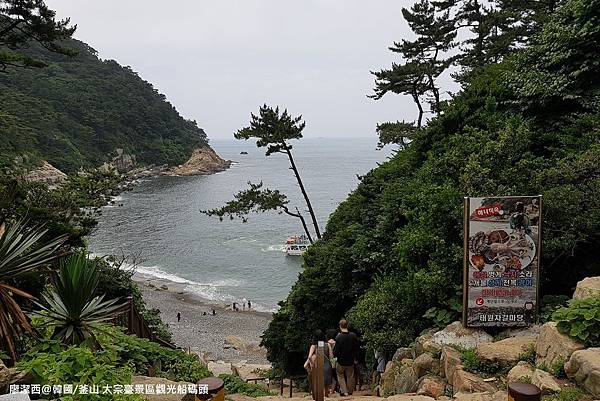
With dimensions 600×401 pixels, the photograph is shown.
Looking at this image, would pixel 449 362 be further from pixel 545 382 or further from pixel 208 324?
pixel 208 324

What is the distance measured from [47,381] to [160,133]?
8869 centimetres

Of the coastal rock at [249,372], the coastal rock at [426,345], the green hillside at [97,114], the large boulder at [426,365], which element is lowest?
the coastal rock at [249,372]

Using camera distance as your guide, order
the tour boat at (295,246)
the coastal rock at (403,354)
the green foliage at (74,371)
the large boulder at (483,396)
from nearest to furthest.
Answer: the green foliage at (74,371)
the large boulder at (483,396)
the coastal rock at (403,354)
the tour boat at (295,246)

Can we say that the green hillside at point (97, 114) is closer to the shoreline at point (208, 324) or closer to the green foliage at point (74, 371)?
the shoreline at point (208, 324)

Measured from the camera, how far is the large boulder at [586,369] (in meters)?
3.82

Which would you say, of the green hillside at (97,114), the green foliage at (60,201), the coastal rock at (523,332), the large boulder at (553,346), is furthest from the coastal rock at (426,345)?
the green hillside at (97,114)

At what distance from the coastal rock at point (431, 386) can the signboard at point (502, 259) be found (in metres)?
0.93

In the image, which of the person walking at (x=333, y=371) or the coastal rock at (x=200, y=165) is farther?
the coastal rock at (x=200, y=165)

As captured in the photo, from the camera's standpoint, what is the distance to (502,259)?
5496 millimetres

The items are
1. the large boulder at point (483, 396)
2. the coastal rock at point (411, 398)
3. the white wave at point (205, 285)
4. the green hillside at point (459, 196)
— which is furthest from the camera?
the white wave at point (205, 285)

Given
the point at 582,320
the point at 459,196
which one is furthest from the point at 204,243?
the point at 582,320

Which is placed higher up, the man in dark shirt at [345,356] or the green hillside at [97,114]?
the green hillside at [97,114]

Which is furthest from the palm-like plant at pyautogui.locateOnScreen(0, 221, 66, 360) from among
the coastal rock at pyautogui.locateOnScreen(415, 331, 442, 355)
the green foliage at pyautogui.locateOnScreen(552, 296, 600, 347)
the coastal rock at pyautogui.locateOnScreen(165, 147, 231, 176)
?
the coastal rock at pyautogui.locateOnScreen(165, 147, 231, 176)

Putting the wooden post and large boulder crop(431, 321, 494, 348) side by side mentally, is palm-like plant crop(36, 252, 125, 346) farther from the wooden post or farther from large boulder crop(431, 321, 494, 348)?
large boulder crop(431, 321, 494, 348)
